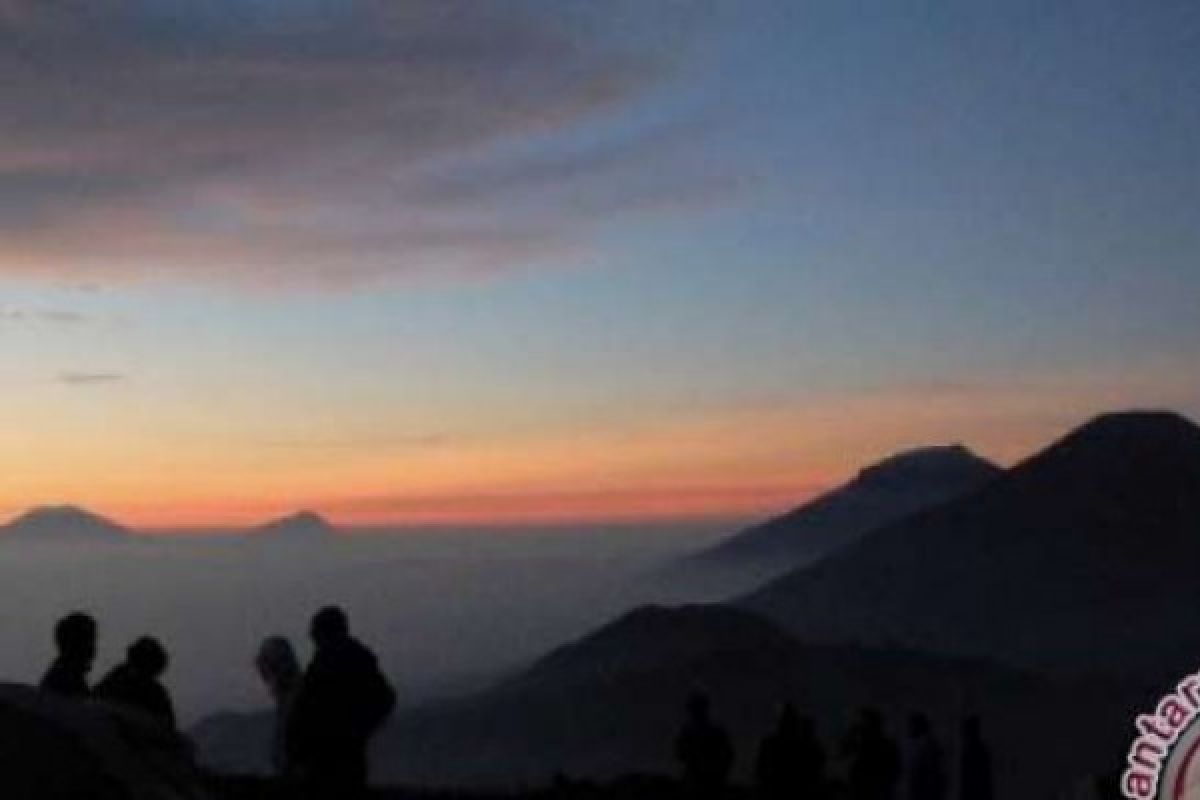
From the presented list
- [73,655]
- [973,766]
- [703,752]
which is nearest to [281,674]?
[73,655]

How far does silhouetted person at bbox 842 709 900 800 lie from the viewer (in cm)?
1990

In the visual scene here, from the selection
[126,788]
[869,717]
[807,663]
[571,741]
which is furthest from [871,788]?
[807,663]

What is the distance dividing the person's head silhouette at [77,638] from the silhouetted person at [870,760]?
9.04m

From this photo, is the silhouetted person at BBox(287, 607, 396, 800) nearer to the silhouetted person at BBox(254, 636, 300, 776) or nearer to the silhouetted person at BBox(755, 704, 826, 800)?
the silhouetted person at BBox(254, 636, 300, 776)

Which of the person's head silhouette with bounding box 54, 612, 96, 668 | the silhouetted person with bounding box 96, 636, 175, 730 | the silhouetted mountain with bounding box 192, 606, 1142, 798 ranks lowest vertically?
the silhouetted mountain with bounding box 192, 606, 1142, 798

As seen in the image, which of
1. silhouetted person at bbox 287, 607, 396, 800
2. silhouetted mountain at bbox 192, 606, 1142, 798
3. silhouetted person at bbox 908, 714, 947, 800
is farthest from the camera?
silhouetted mountain at bbox 192, 606, 1142, 798

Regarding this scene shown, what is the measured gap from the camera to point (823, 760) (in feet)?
65.6

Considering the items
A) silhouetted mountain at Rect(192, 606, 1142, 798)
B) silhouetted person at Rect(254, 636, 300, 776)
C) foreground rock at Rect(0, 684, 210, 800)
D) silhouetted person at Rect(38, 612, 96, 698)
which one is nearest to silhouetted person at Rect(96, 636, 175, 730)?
silhouetted person at Rect(38, 612, 96, 698)

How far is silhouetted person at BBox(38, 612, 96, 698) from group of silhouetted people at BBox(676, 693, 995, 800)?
7655 mm

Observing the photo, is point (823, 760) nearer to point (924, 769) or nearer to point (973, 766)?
point (924, 769)

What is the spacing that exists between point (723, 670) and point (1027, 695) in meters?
24.4

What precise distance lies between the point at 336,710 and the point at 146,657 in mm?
1420

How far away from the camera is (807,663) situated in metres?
155

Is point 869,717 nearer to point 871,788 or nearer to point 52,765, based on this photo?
point 871,788
